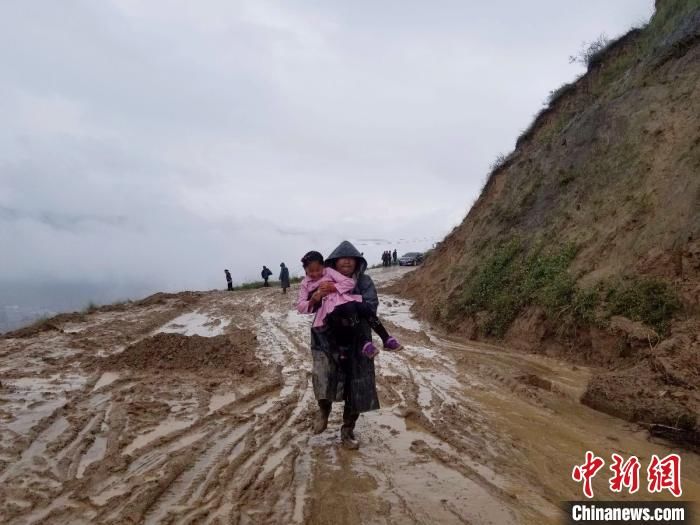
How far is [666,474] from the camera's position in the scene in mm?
3832

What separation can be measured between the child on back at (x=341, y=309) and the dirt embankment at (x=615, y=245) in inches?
118

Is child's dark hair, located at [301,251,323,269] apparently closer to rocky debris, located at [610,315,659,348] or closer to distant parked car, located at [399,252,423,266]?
rocky debris, located at [610,315,659,348]

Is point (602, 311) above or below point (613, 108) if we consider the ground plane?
below

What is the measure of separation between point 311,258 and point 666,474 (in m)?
3.42

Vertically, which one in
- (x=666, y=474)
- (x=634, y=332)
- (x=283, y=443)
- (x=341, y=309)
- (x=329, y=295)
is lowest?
(x=666, y=474)

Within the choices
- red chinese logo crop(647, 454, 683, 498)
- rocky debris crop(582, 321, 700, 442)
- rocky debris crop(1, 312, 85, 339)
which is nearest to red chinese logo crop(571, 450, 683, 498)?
red chinese logo crop(647, 454, 683, 498)

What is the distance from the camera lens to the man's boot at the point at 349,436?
437cm

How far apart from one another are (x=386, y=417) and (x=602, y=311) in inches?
172

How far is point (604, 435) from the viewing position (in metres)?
4.77

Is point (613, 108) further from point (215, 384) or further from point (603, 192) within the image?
point (215, 384)

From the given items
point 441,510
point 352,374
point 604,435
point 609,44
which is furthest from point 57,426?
point 609,44

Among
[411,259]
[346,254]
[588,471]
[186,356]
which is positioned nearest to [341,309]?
[346,254]

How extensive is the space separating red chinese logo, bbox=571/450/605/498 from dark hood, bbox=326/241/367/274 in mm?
2439

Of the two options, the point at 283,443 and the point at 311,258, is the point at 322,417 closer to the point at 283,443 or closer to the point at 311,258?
the point at 283,443
